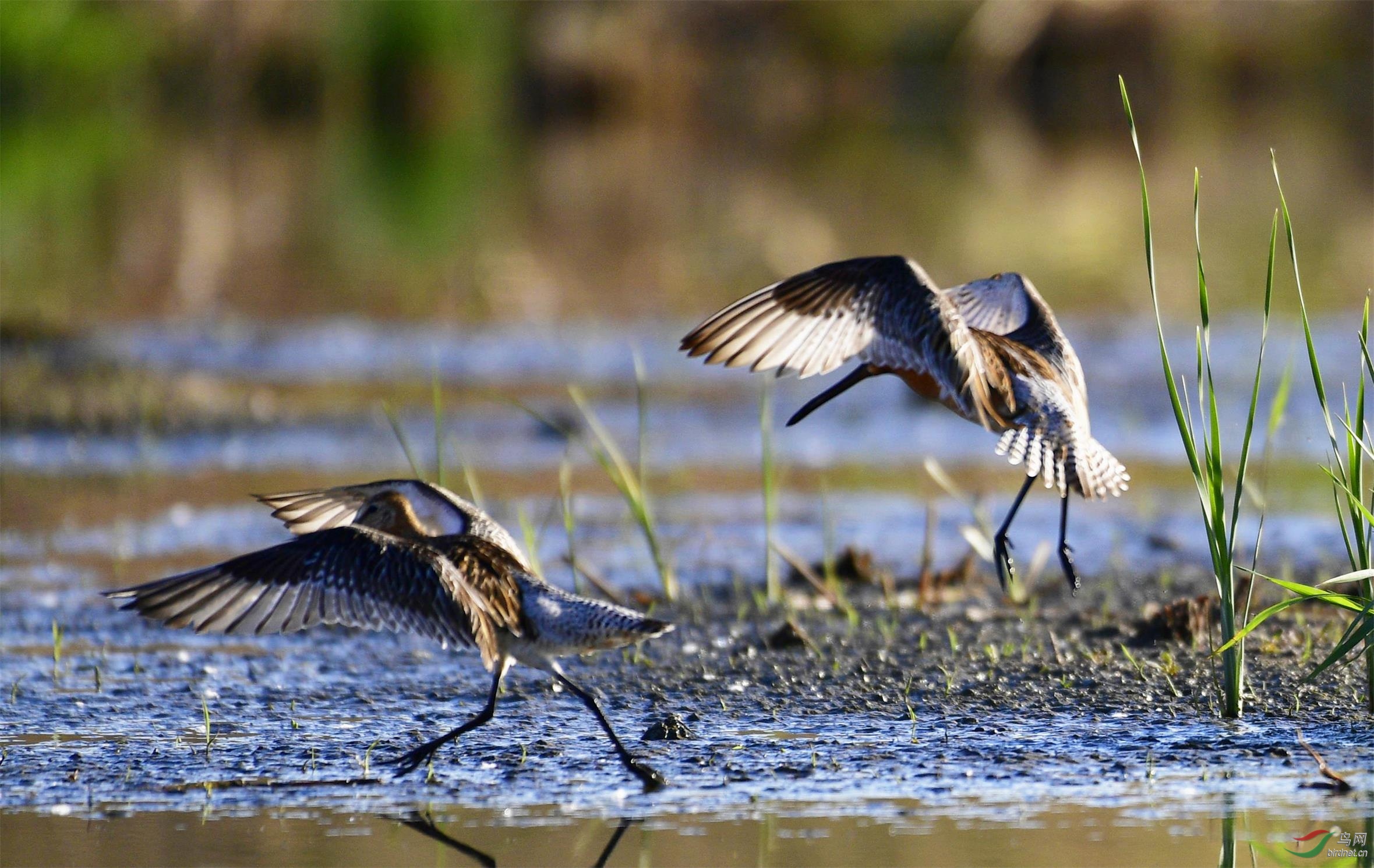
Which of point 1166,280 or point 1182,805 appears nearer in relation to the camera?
point 1182,805

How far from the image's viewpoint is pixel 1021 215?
21.5 metres

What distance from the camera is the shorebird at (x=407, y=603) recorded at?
205 inches

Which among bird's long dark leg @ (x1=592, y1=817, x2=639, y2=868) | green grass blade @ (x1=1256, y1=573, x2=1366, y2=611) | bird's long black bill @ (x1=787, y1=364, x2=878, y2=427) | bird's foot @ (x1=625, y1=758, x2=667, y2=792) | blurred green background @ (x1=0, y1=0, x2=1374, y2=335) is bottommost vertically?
bird's long dark leg @ (x1=592, y1=817, x2=639, y2=868)

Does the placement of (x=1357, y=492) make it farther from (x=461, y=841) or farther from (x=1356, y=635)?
(x=461, y=841)

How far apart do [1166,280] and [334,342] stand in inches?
294

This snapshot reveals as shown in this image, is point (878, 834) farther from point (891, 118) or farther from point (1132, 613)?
point (891, 118)

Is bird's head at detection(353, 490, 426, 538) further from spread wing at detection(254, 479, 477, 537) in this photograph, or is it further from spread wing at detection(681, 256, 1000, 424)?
spread wing at detection(681, 256, 1000, 424)

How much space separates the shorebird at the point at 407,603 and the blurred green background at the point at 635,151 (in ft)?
28.4

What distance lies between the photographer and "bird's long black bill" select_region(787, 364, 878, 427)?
20.2ft

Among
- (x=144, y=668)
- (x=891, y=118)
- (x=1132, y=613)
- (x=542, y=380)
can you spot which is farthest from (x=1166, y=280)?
(x=891, y=118)

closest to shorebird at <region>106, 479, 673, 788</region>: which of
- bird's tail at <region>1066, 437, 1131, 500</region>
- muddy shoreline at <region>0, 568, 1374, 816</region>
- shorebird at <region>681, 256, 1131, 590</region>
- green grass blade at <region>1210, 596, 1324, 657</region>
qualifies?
muddy shoreline at <region>0, 568, 1374, 816</region>

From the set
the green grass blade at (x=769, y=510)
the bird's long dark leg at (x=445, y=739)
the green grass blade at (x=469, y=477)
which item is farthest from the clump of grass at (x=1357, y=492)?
the green grass blade at (x=469, y=477)

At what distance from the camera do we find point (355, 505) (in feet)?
20.5

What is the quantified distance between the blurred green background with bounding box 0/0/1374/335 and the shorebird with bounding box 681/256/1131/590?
8.64 metres
